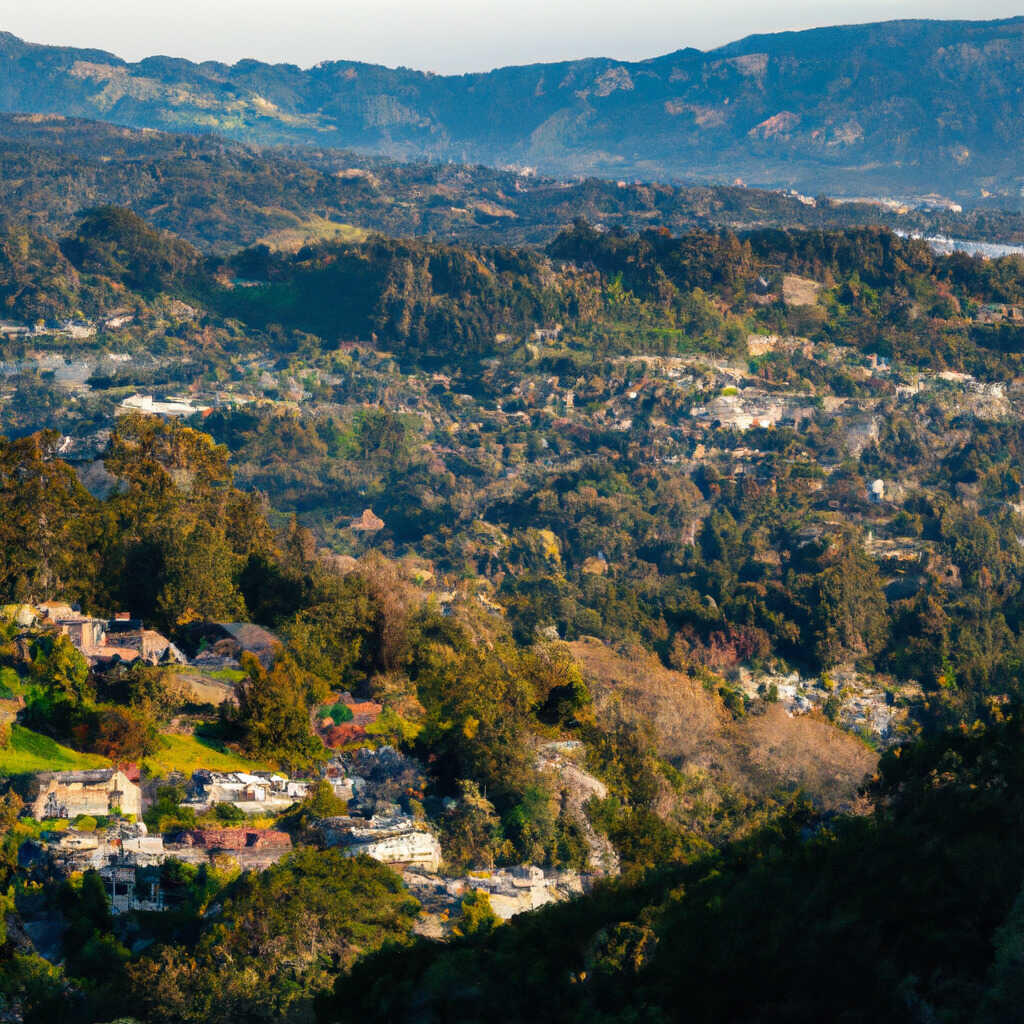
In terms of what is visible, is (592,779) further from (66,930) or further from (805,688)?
(805,688)

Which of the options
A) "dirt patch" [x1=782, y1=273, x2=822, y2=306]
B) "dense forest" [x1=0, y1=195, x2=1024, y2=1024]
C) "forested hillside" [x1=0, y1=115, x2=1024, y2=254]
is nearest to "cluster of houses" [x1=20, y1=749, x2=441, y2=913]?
"dense forest" [x1=0, y1=195, x2=1024, y2=1024]

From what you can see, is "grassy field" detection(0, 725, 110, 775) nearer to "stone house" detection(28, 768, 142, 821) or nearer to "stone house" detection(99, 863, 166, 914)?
"stone house" detection(28, 768, 142, 821)

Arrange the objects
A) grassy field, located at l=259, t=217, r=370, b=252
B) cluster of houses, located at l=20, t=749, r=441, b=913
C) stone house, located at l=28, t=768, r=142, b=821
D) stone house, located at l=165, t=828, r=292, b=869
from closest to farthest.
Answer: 1. cluster of houses, located at l=20, t=749, r=441, b=913
2. stone house, located at l=165, t=828, r=292, b=869
3. stone house, located at l=28, t=768, r=142, b=821
4. grassy field, located at l=259, t=217, r=370, b=252

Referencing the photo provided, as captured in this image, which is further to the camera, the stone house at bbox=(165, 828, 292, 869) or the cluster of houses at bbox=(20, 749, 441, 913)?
the stone house at bbox=(165, 828, 292, 869)

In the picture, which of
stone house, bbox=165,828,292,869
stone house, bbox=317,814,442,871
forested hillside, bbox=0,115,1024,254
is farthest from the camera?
forested hillside, bbox=0,115,1024,254

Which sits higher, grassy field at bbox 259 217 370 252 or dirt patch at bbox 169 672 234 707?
grassy field at bbox 259 217 370 252

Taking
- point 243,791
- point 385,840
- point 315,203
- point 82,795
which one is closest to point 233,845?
point 243,791

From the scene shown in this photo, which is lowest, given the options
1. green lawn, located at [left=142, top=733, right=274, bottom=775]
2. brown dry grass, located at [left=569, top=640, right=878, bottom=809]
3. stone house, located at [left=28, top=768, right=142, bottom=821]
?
brown dry grass, located at [left=569, top=640, right=878, bottom=809]
